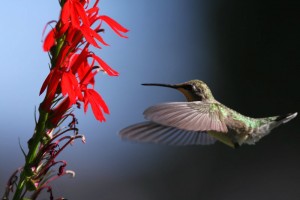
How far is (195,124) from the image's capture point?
1.55m

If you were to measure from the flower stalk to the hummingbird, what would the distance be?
0.57ft

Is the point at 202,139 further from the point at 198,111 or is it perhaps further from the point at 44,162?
the point at 44,162

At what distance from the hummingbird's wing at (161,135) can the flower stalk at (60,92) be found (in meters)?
0.17

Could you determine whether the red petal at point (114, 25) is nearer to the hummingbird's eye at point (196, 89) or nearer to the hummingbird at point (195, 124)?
the hummingbird at point (195, 124)

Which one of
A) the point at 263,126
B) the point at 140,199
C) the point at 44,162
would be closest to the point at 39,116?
the point at 44,162

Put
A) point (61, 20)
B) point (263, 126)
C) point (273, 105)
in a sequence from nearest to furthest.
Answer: point (61, 20) → point (263, 126) → point (273, 105)

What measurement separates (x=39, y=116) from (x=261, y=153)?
3.01m

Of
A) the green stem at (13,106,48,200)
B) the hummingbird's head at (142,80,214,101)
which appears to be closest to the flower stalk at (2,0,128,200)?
the green stem at (13,106,48,200)

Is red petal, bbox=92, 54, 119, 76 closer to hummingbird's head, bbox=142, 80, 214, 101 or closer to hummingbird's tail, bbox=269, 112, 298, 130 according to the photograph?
hummingbird's head, bbox=142, 80, 214, 101

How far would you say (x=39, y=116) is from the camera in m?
1.19

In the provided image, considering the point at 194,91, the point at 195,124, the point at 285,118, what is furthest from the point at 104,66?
the point at 285,118

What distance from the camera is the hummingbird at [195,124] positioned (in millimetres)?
1457

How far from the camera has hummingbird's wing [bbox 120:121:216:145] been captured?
143 cm

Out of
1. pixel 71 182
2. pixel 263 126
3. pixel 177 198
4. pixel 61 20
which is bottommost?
pixel 177 198
